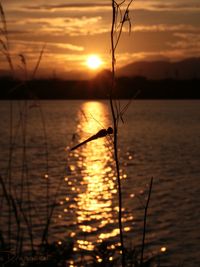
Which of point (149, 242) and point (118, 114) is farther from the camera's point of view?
point (149, 242)

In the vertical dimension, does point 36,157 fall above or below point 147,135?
below

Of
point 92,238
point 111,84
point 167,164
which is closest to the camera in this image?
point 111,84

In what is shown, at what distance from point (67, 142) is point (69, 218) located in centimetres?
2745

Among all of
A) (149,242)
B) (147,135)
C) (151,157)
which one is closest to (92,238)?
(149,242)

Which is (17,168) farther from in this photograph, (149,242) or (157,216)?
(149,242)

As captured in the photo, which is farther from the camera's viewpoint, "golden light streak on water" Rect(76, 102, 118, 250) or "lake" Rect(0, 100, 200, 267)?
"golden light streak on water" Rect(76, 102, 118, 250)

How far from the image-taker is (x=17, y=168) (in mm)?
25188

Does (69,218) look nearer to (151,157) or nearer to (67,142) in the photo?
(151,157)

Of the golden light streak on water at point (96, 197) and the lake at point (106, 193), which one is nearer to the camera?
the lake at point (106, 193)

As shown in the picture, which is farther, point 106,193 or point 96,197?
point 106,193

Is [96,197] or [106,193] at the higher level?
[106,193]

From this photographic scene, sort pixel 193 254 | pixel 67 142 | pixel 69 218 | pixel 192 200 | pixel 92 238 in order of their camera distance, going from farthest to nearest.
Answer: pixel 67 142
pixel 192 200
pixel 69 218
pixel 92 238
pixel 193 254

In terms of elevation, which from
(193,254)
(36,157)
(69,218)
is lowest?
(193,254)

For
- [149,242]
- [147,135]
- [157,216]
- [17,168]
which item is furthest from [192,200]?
[147,135]
